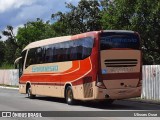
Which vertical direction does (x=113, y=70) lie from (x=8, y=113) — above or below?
above

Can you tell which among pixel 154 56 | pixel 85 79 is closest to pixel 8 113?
pixel 85 79

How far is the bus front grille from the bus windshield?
583mm

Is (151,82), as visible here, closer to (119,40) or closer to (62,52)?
(62,52)

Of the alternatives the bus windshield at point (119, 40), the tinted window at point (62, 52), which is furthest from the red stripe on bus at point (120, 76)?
the tinted window at point (62, 52)

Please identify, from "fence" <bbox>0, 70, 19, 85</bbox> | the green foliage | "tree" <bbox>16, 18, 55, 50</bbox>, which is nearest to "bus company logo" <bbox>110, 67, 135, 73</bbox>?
the green foliage

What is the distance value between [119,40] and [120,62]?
3.19 ft

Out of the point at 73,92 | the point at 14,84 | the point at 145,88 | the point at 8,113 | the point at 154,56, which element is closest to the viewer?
the point at 8,113

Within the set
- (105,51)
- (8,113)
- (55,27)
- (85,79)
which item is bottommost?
(8,113)

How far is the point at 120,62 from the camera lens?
64.7 feet

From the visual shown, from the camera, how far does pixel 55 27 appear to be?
47.4m

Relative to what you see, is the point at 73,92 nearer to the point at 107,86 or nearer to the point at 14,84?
the point at 107,86

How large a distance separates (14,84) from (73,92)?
30.8m

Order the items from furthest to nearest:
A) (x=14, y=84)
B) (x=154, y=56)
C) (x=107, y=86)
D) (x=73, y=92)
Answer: (x=14, y=84) → (x=154, y=56) → (x=73, y=92) → (x=107, y=86)

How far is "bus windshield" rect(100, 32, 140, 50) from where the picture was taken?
19.5 meters
